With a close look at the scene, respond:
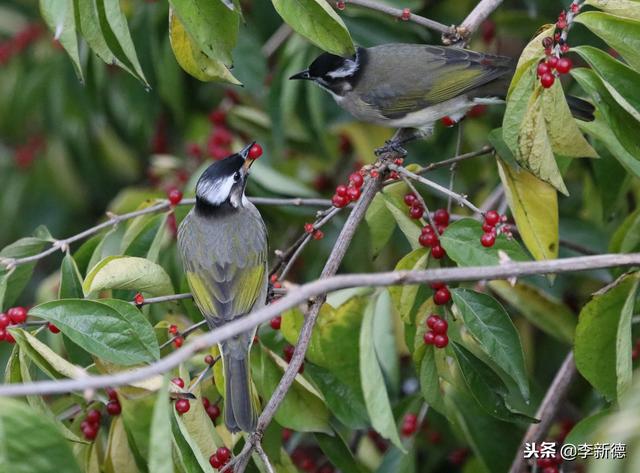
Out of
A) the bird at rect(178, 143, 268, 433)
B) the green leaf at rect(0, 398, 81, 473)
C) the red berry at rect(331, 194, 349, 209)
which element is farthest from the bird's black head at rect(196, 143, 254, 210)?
the green leaf at rect(0, 398, 81, 473)

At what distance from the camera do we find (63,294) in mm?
3197

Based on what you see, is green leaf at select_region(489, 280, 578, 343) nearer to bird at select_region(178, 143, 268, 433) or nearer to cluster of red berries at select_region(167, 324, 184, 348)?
bird at select_region(178, 143, 268, 433)

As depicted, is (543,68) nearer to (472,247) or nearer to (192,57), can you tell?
(472,247)

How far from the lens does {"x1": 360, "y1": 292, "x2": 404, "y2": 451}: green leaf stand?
245 centimetres

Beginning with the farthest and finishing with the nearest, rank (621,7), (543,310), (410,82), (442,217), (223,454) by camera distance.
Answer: (410,82), (543,310), (442,217), (223,454), (621,7)

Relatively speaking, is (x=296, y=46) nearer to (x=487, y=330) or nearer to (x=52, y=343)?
(x=52, y=343)

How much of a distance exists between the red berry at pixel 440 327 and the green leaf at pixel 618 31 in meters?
0.97

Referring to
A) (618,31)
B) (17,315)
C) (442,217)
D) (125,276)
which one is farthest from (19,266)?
(618,31)

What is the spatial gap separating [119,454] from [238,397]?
442 millimetres

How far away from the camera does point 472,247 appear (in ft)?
9.41

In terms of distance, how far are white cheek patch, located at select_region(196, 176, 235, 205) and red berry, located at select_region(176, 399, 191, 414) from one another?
1252 mm

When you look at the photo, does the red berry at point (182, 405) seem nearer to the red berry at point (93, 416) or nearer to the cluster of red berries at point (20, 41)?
the red berry at point (93, 416)

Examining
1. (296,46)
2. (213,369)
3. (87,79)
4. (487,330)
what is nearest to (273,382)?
(213,369)

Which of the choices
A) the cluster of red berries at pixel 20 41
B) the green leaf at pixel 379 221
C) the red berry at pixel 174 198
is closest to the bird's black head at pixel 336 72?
the red berry at pixel 174 198
